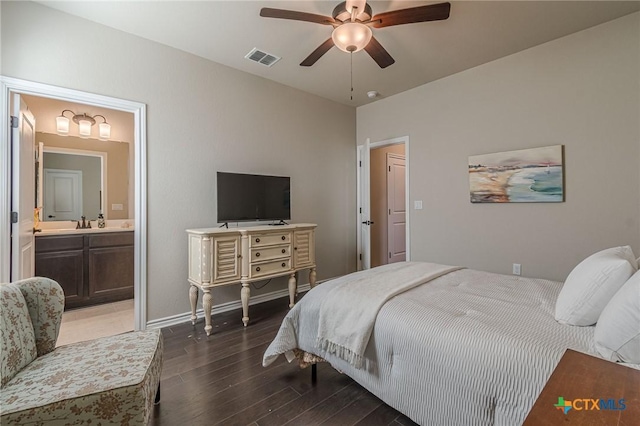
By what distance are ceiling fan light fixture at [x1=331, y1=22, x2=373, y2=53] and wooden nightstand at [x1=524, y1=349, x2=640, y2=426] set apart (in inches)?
82.1

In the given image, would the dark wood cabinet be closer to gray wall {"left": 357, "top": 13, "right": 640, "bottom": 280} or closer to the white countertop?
the white countertop

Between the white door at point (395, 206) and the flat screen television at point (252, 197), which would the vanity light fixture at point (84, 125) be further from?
the white door at point (395, 206)

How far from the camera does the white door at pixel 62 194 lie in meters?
3.49

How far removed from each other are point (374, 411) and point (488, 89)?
342cm

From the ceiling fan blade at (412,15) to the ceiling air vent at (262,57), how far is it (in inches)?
53.9

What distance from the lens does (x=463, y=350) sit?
3.91 feet

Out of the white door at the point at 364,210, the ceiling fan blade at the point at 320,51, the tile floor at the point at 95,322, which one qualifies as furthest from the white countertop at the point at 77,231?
the white door at the point at 364,210

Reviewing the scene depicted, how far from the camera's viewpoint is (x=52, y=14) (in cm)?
231

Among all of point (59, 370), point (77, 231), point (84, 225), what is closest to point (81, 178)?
point (84, 225)

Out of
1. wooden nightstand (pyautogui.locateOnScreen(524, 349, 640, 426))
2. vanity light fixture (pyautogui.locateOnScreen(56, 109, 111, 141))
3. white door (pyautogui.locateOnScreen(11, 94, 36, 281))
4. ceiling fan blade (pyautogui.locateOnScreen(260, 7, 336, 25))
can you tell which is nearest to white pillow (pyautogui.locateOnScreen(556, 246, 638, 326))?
wooden nightstand (pyautogui.locateOnScreen(524, 349, 640, 426))

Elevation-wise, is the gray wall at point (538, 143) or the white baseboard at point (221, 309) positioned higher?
the gray wall at point (538, 143)

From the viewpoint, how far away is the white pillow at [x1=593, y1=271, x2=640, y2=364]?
37.4 inches

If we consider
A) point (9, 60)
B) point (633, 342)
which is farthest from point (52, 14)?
point (633, 342)

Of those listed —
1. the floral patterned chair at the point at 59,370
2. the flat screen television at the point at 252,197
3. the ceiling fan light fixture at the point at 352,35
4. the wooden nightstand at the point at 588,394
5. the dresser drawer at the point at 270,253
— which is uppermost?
the ceiling fan light fixture at the point at 352,35
